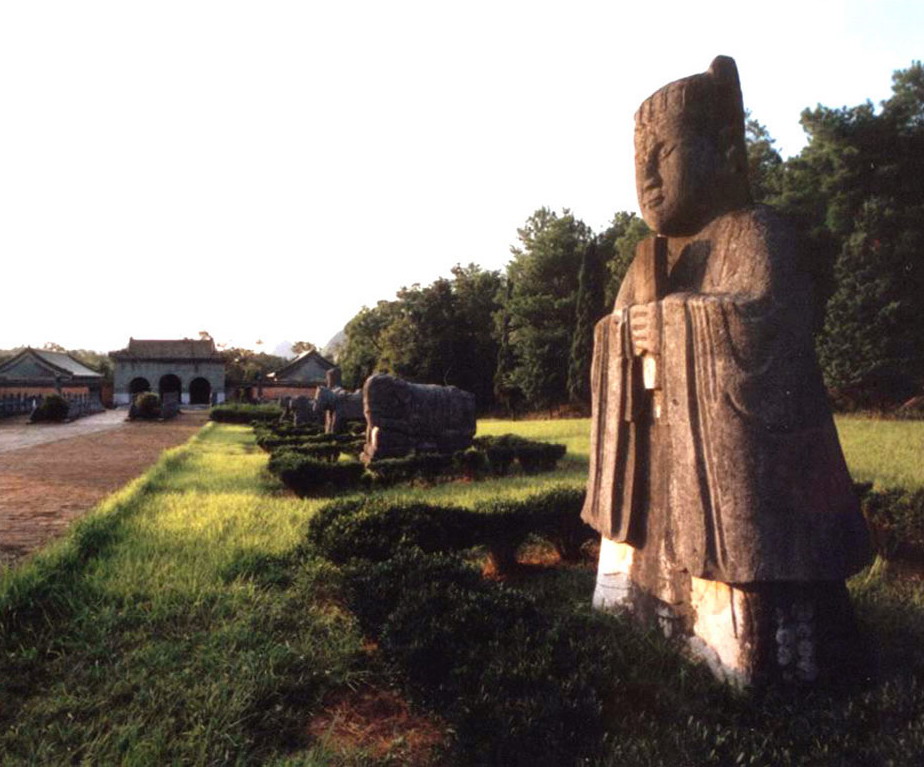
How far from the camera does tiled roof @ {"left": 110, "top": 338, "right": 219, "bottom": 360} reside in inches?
1738

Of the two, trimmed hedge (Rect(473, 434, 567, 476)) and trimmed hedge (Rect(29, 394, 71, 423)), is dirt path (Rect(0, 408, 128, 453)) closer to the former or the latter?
trimmed hedge (Rect(29, 394, 71, 423))

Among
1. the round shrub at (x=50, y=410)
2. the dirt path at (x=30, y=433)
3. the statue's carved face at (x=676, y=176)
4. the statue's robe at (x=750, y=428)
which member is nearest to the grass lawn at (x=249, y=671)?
the statue's robe at (x=750, y=428)

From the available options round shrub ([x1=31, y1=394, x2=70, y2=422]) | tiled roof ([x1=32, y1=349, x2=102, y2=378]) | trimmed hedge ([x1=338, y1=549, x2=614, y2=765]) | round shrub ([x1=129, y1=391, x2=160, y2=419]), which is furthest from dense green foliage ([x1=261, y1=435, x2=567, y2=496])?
tiled roof ([x1=32, y1=349, x2=102, y2=378])

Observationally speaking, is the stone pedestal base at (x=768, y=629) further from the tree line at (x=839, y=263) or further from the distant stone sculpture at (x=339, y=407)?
the distant stone sculpture at (x=339, y=407)

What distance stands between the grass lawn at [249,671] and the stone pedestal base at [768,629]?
0.14 meters

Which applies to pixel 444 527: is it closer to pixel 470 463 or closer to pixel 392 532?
pixel 392 532

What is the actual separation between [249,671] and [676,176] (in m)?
3.54

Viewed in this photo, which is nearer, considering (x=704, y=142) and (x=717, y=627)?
(x=717, y=627)

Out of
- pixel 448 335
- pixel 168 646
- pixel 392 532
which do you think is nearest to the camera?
pixel 168 646

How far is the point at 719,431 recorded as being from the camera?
329cm

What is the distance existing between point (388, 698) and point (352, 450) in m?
10.4

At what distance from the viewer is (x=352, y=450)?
13.6m

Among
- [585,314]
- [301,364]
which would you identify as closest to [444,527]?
[585,314]

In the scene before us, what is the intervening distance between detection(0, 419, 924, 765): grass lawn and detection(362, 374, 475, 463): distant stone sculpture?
220 inches
